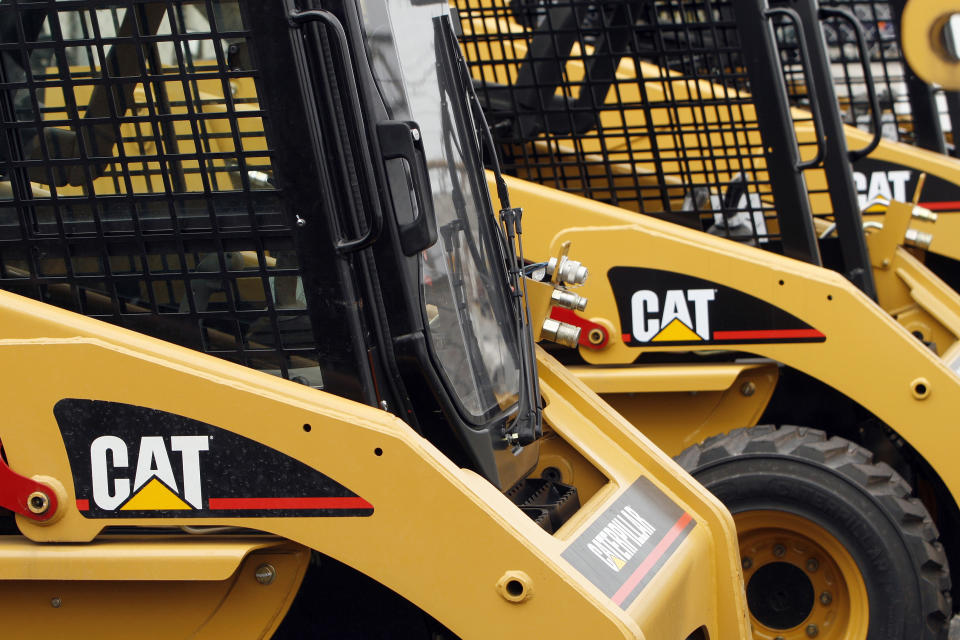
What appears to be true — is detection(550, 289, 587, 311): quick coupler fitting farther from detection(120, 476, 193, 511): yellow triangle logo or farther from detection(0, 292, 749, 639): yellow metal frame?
detection(120, 476, 193, 511): yellow triangle logo

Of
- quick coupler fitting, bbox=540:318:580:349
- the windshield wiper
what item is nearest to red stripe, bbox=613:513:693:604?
the windshield wiper

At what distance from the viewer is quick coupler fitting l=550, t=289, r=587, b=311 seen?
3232 millimetres

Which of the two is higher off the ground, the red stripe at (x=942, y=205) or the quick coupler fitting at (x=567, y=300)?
the quick coupler fitting at (x=567, y=300)

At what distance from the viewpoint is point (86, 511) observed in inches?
99.5

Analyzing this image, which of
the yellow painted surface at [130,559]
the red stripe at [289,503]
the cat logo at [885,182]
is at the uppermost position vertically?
the red stripe at [289,503]

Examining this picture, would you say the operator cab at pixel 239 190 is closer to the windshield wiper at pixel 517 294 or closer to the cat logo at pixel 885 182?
the windshield wiper at pixel 517 294

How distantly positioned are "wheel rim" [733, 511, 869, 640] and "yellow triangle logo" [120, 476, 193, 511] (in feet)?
6.73

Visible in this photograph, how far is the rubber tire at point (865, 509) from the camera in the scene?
3.87 meters

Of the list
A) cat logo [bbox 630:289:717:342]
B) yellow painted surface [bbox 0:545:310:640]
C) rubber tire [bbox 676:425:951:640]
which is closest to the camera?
yellow painted surface [bbox 0:545:310:640]

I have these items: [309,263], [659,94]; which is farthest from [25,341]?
[659,94]

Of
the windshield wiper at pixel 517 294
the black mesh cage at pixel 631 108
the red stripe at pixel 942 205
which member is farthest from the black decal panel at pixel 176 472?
the red stripe at pixel 942 205

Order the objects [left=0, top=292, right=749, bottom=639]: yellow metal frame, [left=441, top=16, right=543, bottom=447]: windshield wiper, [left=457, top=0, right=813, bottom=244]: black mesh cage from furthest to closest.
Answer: [left=457, top=0, right=813, bottom=244]: black mesh cage < [left=441, top=16, right=543, bottom=447]: windshield wiper < [left=0, top=292, right=749, bottom=639]: yellow metal frame

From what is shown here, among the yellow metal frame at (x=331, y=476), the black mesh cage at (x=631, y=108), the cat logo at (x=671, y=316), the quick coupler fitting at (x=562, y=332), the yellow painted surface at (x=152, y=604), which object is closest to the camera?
the yellow metal frame at (x=331, y=476)

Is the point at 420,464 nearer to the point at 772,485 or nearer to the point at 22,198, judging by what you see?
the point at 22,198
